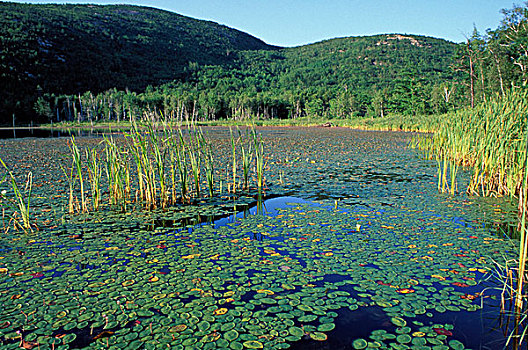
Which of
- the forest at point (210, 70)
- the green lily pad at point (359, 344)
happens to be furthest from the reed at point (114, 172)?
the forest at point (210, 70)

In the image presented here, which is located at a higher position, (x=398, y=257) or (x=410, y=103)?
(x=410, y=103)

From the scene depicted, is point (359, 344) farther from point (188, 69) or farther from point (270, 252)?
point (188, 69)

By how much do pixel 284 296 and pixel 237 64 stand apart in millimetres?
104805

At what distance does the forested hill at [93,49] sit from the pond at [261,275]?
5608 cm

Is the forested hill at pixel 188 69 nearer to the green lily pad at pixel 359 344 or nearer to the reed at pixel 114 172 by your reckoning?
the reed at pixel 114 172

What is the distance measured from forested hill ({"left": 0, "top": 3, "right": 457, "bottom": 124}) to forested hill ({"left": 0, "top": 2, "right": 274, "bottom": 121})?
0.23m

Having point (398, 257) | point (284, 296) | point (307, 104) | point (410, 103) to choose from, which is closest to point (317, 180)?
point (398, 257)

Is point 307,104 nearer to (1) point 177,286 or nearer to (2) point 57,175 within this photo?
(2) point 57,175

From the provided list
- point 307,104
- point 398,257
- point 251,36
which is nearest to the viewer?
point 398,257

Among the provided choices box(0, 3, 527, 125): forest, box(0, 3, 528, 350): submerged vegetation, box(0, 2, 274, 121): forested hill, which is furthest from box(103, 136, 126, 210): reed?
box(0, 2, 274, 121): forested hill

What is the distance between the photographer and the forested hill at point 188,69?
53.5m

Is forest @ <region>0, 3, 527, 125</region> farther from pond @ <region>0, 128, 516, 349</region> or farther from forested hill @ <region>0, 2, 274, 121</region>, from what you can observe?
pond @ <region>0, 128, 516, 349</region>

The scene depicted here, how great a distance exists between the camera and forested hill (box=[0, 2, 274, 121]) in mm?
57250

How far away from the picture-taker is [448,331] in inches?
101
